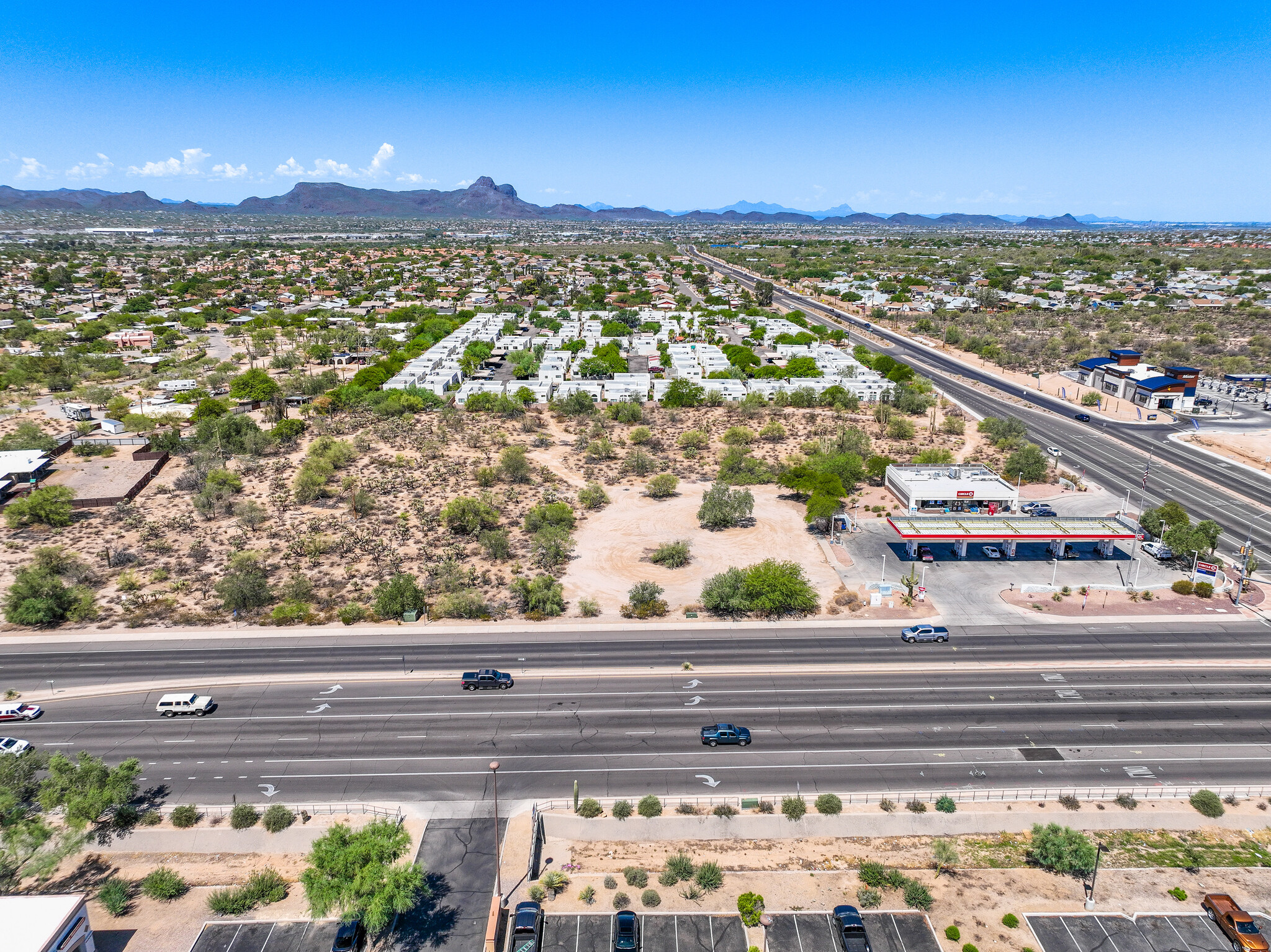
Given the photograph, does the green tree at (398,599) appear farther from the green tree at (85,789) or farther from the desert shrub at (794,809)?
the desert shrub at (794,809)

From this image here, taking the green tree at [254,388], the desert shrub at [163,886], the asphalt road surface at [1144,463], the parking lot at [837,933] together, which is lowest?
the desert shrub at [163,886]

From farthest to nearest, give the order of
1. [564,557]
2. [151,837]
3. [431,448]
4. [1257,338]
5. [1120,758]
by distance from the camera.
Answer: [1257,338] < [431,448] < [564,557] < [1120,758] < [151,837]

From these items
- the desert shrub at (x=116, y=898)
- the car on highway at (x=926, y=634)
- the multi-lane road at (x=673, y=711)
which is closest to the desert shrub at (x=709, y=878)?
the multi-lane road at (x=673, y=711)

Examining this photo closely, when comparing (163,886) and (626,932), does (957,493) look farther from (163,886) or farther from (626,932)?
(163,886)

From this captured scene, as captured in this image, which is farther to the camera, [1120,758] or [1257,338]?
[1257,338]

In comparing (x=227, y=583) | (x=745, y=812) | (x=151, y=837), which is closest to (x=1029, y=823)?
(x=745, y=812)

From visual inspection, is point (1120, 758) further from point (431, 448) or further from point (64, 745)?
point (431, 448)

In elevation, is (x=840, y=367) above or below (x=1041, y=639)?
above
